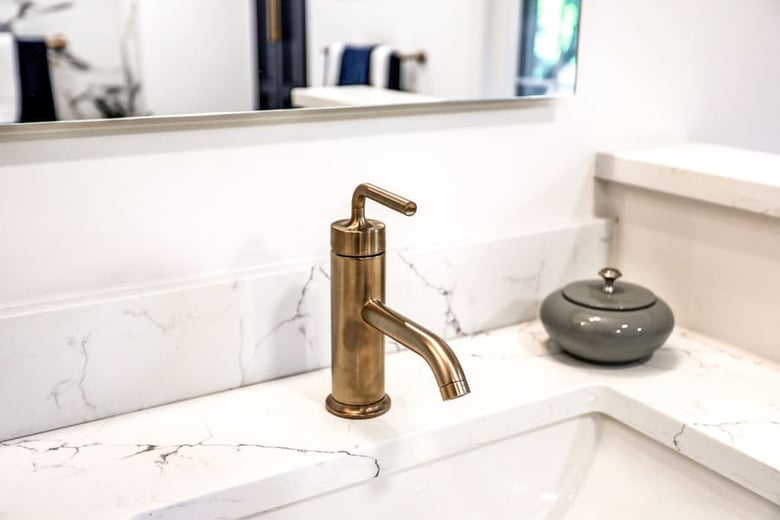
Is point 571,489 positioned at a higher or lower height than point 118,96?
lower

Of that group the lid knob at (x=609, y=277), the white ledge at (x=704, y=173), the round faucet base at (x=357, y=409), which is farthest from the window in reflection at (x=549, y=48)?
the round faucet base at (x=357, y=409)

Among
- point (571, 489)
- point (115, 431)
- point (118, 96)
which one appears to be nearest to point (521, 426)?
point (571, 489)

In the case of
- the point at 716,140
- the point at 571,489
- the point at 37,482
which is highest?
the point at 716,140

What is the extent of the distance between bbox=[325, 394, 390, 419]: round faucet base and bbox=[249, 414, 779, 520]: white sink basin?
0.07 metres

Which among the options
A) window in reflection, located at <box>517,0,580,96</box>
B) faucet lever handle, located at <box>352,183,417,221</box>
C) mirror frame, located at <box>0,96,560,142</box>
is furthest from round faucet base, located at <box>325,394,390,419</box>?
window in reflection, located at <box>517,0,580,96</box>

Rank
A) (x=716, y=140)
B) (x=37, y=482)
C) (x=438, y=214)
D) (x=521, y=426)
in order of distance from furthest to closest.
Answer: (x=716, y=140) → (x=438, y=214) → (x=521, y=426) → (x=37, y=482)

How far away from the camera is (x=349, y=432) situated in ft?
2.96

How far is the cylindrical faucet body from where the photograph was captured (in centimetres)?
90

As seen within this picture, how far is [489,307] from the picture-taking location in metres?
1.17

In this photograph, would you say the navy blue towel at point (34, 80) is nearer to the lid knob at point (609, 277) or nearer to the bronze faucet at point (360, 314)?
the bronze faucet at point (360, 314)

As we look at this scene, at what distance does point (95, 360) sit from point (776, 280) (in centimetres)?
83

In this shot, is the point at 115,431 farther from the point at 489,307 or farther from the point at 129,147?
the point at 489,307

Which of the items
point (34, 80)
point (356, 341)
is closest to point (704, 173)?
point (356, 341)

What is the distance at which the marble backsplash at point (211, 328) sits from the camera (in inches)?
34.2
